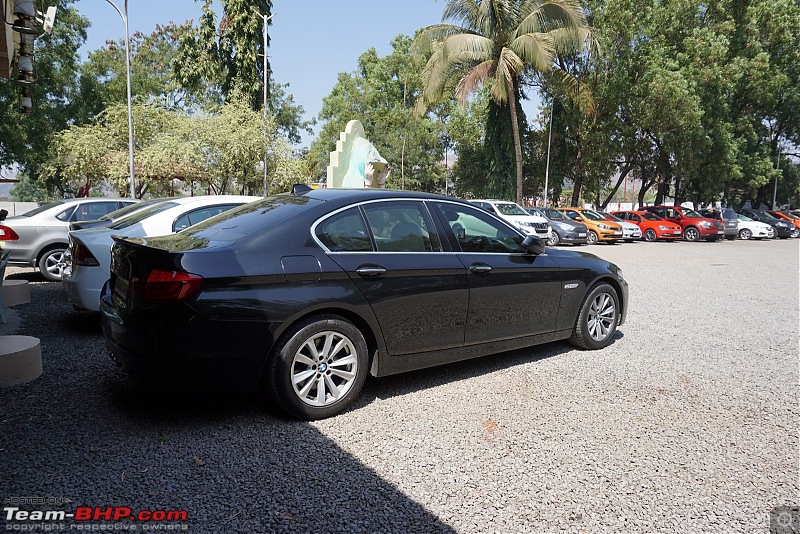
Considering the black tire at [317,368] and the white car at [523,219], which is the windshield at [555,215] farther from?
the black tire at [317,368]

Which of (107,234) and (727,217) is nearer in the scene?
(107,234)

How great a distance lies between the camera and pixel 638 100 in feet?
93.8

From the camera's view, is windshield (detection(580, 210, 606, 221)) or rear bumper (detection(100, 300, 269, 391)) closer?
rear bumper (detection(100, 300, 269, 391))

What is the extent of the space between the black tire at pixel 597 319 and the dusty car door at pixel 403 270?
1672mm

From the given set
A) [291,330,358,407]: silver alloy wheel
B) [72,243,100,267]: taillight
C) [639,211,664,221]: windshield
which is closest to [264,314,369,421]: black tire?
[291,330,358,407]: silver alloy wheel

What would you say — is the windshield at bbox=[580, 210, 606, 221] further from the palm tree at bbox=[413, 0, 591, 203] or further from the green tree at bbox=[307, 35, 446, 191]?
the green tree at bbox=[307, 35, 446, 191]

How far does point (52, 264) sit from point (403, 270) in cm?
822

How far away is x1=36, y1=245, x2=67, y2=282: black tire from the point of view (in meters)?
9.38

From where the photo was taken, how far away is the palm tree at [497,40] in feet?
69.6

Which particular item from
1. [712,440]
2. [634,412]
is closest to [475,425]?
[634,412]

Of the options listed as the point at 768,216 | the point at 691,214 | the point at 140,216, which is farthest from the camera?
the point at 768,216

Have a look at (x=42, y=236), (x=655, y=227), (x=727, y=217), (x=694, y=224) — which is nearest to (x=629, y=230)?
(x=655, y=227)

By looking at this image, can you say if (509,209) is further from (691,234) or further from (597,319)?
(597,319)

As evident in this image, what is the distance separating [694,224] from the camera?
26.9 meters
